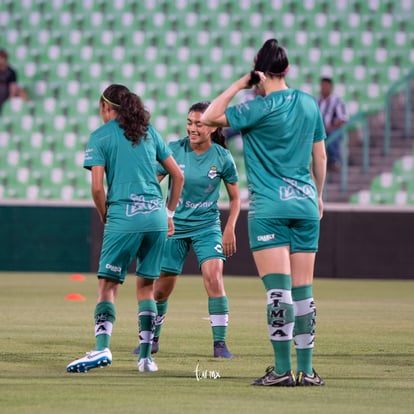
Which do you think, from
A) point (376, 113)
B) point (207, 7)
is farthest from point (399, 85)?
point (207, 7)

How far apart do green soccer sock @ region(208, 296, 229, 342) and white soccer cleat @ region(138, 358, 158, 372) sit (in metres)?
1.18

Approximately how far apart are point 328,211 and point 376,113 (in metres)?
3.46

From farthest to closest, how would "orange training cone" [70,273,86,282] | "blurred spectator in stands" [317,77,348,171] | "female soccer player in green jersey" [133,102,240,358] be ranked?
"blurred spectator in stands" [317,77,348,171] → "orange training cone" [70,273,86,282] → "female soccer player in green jersey" [133,102,240,358]

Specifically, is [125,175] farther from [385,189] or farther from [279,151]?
[385,189]

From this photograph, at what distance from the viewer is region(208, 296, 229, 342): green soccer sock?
354 inches

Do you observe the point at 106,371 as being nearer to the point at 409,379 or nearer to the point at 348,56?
the point at 409,379

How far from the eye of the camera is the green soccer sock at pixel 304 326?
280 inches

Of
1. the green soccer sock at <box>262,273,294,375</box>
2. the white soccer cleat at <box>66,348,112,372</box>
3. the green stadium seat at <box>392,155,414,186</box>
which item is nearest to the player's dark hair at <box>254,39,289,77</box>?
the green soccer sock at <box>262,273,294,375</box>

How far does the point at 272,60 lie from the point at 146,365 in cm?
221

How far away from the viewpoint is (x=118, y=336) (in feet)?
33.5

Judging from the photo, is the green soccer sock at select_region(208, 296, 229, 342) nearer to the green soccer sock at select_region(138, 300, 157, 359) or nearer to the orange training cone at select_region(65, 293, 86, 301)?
the green soccer sock at select_region(138, 300, 157, 359)

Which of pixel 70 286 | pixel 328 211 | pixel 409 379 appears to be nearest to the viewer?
pixel 409 379

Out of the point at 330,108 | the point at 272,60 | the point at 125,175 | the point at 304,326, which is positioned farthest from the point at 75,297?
the point at 272,60

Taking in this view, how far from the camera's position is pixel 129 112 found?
7660 millimetres
